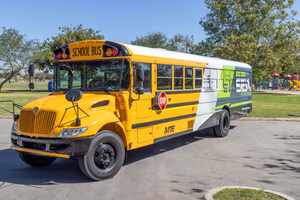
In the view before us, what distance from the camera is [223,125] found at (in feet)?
31.6

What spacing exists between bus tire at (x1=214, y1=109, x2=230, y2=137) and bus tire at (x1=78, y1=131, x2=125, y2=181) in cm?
465

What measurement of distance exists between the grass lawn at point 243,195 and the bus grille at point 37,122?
2928 mm

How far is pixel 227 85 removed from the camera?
9.80 m

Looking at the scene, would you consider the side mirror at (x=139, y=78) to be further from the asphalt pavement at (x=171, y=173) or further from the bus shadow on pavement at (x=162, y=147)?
the bus shadow on pavement at (x=162, y=147)

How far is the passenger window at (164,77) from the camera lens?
6.59m

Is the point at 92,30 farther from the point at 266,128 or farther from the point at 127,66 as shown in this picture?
the point at 127,66

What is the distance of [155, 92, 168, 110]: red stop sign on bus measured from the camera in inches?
254

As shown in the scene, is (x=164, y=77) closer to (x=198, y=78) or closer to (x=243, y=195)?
(x=198, y=78)

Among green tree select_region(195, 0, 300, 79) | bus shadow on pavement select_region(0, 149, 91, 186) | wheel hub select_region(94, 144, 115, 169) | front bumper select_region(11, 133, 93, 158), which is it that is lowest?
bus shadow on pavement select_region(0, 149, 91, 186)

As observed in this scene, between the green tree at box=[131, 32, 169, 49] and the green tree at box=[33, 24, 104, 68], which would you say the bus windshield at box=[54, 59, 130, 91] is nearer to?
the green tree at box=[33, 24, 104, 68]

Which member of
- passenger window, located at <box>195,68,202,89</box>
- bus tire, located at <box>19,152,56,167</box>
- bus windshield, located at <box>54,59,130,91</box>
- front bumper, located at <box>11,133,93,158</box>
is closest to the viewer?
front bumper, located at <box>11,133,93,158</box>

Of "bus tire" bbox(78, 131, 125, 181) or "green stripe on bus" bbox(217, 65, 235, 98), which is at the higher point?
"green stripe on bus" bbox(217, 65, 235, 98)

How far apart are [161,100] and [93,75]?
1.60 m

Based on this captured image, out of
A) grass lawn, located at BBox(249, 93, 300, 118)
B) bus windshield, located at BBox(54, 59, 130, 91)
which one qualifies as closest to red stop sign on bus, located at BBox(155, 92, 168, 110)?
bus windshield, located at BBox(54, 59, 130, 91)
